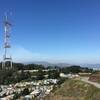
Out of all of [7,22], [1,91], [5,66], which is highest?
[7,22]

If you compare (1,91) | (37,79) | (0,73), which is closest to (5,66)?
(0,73)

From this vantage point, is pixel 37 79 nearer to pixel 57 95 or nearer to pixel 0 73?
pixel 0 73

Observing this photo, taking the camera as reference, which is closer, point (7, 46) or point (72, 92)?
point (72, 92)

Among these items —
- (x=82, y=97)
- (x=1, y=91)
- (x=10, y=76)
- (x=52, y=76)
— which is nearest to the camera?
(x=82, y=97)

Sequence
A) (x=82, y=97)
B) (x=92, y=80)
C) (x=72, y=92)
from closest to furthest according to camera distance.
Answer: (x=82, y=97)
(x=72, y=92)
(x=92, y=80)

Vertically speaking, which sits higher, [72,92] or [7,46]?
[7,46]

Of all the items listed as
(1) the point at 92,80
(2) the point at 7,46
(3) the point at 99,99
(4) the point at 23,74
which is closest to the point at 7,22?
(2) the point at 7,46
